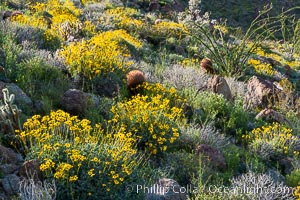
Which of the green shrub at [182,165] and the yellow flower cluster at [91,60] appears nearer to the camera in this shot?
the green shrub at [182,165]

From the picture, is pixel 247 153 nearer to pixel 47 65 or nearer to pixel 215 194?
pixel 215 194

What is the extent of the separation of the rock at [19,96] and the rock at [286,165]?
125 inches

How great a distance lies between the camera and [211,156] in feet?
18.0

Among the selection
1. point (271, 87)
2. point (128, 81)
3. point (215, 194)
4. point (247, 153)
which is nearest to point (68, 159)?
point (215, 194)

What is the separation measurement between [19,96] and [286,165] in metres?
3.36

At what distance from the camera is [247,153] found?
5.99 metres

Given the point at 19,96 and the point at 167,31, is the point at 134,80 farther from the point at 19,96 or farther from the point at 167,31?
the point at 167,31

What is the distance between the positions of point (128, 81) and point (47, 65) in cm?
121

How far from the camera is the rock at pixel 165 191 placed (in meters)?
4.34

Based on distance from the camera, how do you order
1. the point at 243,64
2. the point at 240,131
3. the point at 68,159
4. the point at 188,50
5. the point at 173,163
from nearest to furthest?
the point at 68,159, the point at 173,163, the point at 240,131, the point at 243,64, the point at 188,50

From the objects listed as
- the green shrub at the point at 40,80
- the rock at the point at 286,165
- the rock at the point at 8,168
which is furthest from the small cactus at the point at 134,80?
the rock at the point at 8,168

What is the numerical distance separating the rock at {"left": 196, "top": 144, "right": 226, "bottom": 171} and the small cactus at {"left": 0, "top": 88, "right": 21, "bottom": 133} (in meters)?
2.02

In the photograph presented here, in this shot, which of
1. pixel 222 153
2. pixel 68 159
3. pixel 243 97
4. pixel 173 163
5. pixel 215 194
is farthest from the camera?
pixel 243 97

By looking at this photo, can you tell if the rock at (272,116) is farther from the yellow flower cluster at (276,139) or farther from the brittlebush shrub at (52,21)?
the brittlebush shrub at (52,21)
